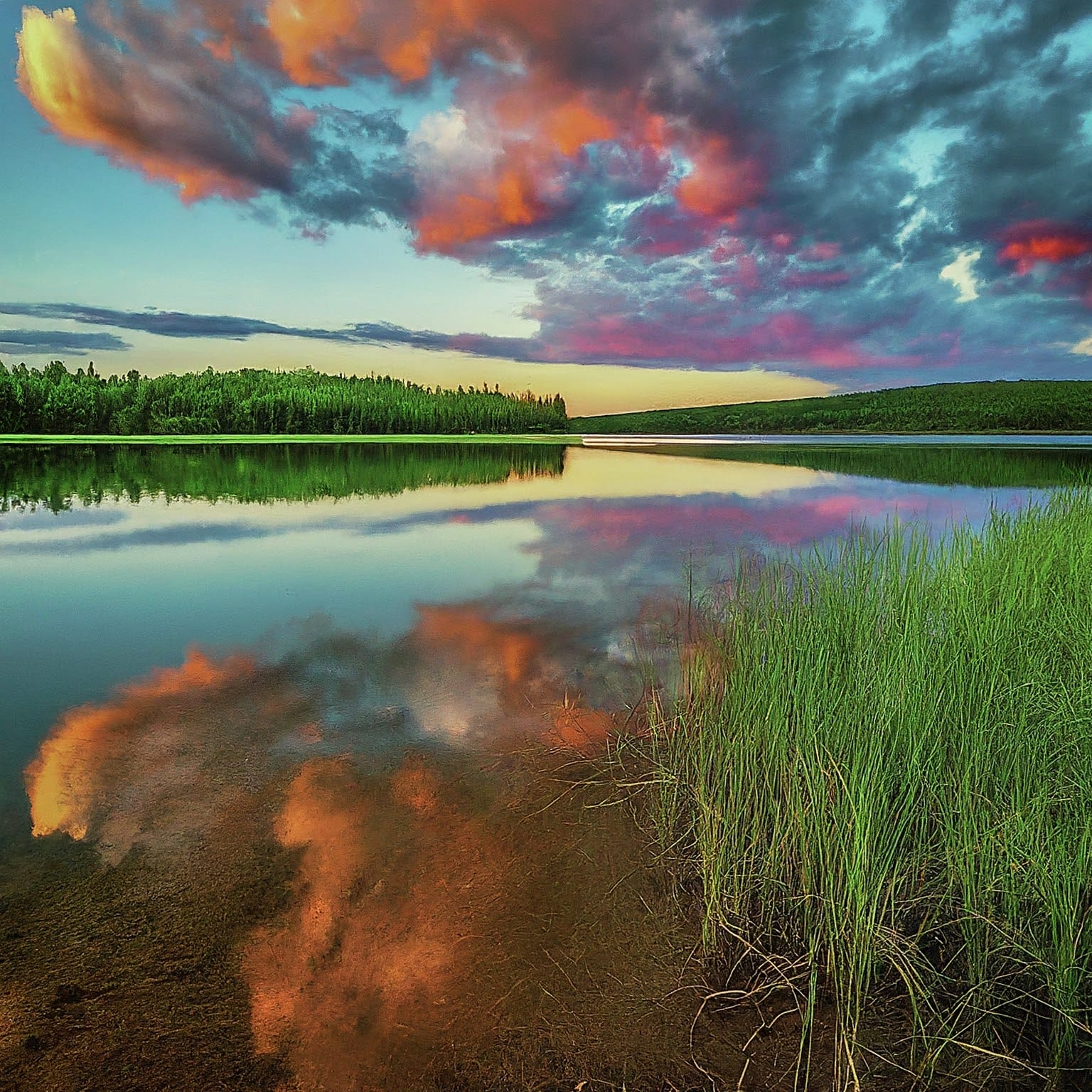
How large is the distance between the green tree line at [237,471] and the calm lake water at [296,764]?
265 inches

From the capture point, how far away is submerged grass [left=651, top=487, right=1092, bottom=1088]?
2234mm

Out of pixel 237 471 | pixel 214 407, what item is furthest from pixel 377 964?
pixel 214 407

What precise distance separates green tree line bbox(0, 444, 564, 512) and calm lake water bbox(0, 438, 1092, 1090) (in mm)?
6733

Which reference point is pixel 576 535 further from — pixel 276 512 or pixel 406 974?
pixel 406 974

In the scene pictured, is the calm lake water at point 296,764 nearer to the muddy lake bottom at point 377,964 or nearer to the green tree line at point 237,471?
the muddy lake bottom at point 377,964

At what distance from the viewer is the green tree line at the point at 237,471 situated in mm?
19516

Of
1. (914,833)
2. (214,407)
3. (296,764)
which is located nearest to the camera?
(914,833)

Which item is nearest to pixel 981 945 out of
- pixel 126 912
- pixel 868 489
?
pixel 126 912

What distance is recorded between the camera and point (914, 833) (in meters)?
3.03

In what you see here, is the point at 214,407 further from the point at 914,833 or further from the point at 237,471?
the point at 914,833

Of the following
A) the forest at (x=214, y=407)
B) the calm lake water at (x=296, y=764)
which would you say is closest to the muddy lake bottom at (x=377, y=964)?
the calm lake water at (x=296, y=764)

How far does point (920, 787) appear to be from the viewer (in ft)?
10.3

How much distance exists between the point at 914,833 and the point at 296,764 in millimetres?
3369

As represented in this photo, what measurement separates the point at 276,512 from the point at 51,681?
34.2ft
